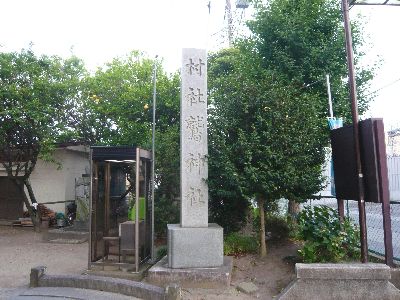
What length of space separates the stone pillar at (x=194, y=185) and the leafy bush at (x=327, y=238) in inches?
68.3

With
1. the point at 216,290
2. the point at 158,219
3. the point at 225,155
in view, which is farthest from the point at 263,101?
the point at 158,219

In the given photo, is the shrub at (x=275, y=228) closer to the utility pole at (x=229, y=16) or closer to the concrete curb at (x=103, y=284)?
the concrete curb at (x=103, y=284)

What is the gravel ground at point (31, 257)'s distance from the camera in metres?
8.38

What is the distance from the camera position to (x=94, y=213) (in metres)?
9.05

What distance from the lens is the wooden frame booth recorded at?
8.45 meters

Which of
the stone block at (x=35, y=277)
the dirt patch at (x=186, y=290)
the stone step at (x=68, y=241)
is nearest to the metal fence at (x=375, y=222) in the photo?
the dirt patch at (x=186, y=290)

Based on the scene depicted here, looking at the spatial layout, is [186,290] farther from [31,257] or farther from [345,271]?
[31,257]

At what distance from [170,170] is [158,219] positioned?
5.07 ft

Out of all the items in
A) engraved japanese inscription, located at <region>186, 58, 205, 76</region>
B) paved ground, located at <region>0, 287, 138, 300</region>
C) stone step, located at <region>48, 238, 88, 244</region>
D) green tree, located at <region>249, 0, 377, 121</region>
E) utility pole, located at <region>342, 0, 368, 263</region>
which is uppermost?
green tree, located at <region>249, 0, 377, 121</region>

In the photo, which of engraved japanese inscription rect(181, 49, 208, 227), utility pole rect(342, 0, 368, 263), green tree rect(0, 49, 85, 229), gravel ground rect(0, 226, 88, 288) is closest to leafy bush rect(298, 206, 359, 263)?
utility pole rect(342, 0, 368, 263)

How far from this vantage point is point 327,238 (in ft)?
24.0

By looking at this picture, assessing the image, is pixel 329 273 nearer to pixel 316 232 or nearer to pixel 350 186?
pixel 316 232

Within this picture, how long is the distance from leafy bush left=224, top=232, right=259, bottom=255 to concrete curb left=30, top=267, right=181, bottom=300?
2.92 metres

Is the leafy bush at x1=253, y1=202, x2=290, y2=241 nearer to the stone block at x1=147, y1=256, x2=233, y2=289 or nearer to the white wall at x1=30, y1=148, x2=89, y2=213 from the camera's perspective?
the stone block at x1=147, y1=256, x2=233, y2=289
